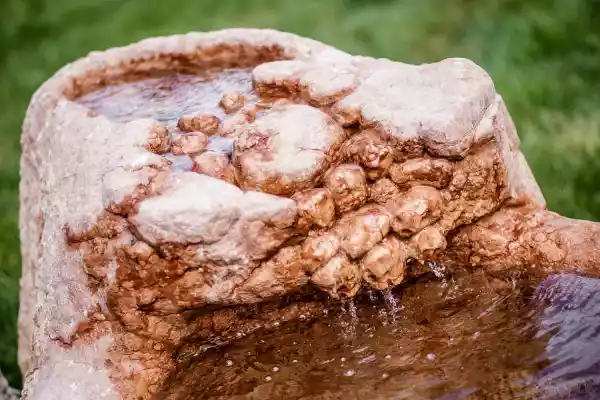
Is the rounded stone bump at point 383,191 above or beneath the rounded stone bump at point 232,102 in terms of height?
beneath

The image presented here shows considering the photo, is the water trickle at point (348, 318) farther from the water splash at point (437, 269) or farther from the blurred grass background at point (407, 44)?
the blurred grass background at point (407, 44)

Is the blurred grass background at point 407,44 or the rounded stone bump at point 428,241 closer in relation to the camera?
the rounded stone bump at point 428,241

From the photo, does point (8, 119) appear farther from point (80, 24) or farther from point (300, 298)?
point (300, 298)

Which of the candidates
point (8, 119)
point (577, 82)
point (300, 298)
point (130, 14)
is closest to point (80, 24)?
point (130, 14)

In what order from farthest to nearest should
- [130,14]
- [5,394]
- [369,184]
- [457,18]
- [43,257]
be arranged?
[130,14], [457,18], [5,394], [43,257], [369,184]

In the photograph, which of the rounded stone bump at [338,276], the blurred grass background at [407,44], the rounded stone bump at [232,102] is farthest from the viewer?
the blurred grass background at [407,44]

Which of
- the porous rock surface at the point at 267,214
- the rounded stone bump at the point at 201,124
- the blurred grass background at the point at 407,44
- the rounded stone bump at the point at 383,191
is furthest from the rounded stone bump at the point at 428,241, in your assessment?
the blurred grass background at the point at 407,44

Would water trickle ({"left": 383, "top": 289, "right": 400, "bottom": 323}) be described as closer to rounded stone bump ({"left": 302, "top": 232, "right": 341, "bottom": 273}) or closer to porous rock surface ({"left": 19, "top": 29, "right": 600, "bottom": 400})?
porous rock surface ({"left": 19, "top": 29, "right": 600, "bottom": 400})
